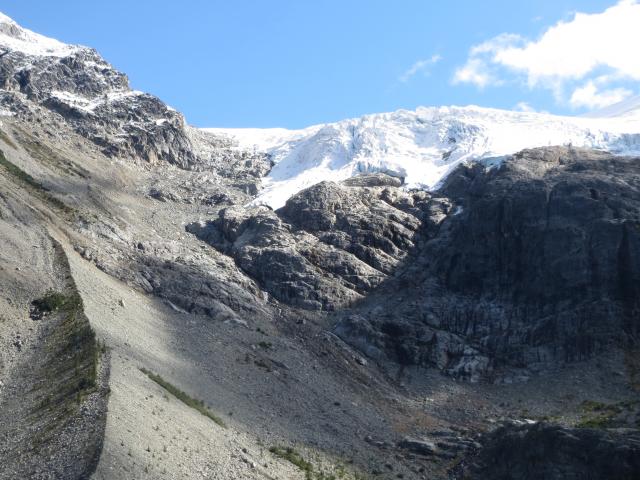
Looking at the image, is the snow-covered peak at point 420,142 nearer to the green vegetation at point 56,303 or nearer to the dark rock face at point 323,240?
the dark rock face at point 323,240

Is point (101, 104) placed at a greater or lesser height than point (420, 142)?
lesser

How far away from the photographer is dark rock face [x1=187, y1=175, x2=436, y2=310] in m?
98.3

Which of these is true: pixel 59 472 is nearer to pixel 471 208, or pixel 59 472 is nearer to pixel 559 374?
pixel 559 374

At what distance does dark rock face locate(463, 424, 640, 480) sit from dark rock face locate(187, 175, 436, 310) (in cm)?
3968

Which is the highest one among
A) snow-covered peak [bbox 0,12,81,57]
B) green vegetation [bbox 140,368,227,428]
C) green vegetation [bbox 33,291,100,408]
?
snow-covered peak [bbox 0,12,81,57]

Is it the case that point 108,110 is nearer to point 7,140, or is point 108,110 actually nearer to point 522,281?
point 7,140

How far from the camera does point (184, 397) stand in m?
56.0

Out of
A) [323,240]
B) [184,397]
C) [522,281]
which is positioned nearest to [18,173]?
[323,240]

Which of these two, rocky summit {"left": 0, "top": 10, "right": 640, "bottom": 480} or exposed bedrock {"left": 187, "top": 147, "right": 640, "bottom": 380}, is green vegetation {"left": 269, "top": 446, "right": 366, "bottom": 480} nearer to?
rocky summit {"left": 0, "top": 10, "right": 640, "bottom": 480}

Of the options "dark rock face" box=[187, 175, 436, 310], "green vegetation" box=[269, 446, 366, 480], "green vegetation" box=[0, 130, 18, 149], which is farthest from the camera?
"green vegetation" box=[0, 130, 18, 149]

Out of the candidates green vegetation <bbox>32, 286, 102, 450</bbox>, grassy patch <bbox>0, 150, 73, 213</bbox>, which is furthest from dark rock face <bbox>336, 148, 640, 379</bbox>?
grassy patch <bbox>0, 150, 73, 213</bbox>

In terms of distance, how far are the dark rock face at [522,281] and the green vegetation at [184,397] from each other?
108 ft

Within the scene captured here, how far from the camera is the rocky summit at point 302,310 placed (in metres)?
51.1

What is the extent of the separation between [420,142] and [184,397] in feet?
427
